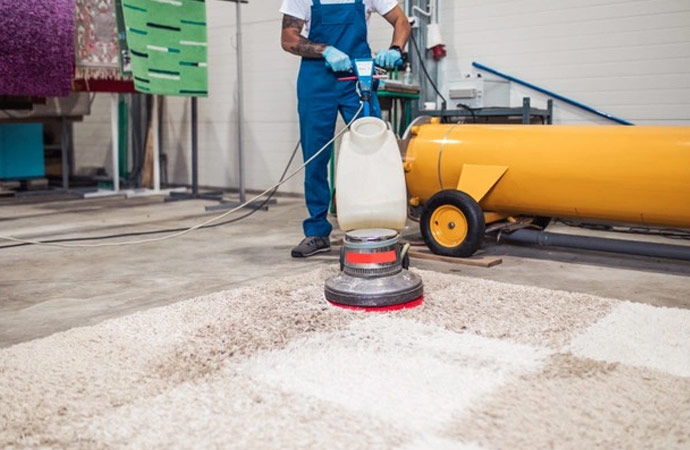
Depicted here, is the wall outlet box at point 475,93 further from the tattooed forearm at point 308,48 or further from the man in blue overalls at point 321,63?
the tattooed forearm at point 308,48

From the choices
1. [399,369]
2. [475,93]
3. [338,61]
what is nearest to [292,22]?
[338,61]

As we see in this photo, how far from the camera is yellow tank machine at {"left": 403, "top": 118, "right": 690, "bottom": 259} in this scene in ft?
8.65

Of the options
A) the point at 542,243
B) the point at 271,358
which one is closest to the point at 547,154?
the point at 542,243

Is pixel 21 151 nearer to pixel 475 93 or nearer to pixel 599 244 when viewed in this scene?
pixel 475 93

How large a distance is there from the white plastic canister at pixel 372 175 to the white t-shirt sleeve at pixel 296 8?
0.88 m

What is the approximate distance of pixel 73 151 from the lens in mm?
6867

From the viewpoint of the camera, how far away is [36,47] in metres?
4.27

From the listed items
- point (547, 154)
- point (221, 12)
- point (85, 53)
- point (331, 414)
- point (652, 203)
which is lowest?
point (331, 414)

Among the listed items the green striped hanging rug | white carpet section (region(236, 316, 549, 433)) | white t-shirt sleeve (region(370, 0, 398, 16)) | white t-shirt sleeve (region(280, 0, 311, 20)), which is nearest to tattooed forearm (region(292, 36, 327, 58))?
white t-shirt sleeve (region(280, 0, 311, 20))

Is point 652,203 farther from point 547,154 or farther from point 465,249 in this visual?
point 465,249

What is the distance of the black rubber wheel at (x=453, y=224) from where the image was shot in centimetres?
288

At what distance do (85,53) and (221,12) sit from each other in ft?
4.97

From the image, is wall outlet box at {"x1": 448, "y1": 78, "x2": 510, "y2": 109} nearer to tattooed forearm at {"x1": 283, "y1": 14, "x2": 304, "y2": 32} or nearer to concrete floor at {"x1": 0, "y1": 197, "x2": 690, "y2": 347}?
concrete floor at {"x1": 0, "y1": 197, "x2": 690, "y2": 347}

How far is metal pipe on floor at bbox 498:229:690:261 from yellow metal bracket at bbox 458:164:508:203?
1.00 ft
